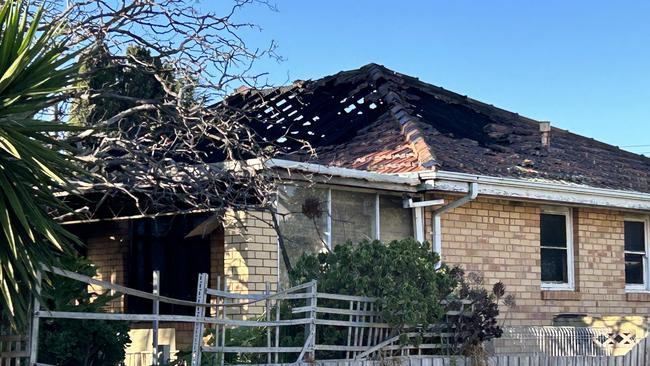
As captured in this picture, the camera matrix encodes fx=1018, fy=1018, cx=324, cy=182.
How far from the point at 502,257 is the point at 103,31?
728 cm

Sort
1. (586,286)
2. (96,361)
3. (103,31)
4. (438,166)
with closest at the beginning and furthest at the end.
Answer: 1. (96,361)
2. (103,31)
3. (438,166)
4. (586,286)

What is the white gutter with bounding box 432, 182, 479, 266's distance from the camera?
45.9 ft

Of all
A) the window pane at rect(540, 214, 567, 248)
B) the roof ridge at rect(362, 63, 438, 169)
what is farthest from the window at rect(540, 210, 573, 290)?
the roof ridge at rect(362, 63, 438, 169)

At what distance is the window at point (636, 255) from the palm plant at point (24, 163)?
11.8 meters

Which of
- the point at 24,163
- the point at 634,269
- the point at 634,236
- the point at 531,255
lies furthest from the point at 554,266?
the point at 24,163

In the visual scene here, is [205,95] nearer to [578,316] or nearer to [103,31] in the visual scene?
[103,31]

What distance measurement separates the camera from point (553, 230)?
16.3 meters

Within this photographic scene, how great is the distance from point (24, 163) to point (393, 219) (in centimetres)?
741

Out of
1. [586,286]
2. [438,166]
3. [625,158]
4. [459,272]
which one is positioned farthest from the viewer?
[625,158]

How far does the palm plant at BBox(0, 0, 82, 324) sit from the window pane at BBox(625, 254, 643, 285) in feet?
38.7

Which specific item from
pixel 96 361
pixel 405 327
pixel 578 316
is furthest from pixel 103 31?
pixel 578 316

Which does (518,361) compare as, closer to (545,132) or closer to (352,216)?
(352,216)

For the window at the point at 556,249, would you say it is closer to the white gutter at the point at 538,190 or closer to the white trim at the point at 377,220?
the white gutter at the point at 538,190

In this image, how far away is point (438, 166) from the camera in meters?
13.8
